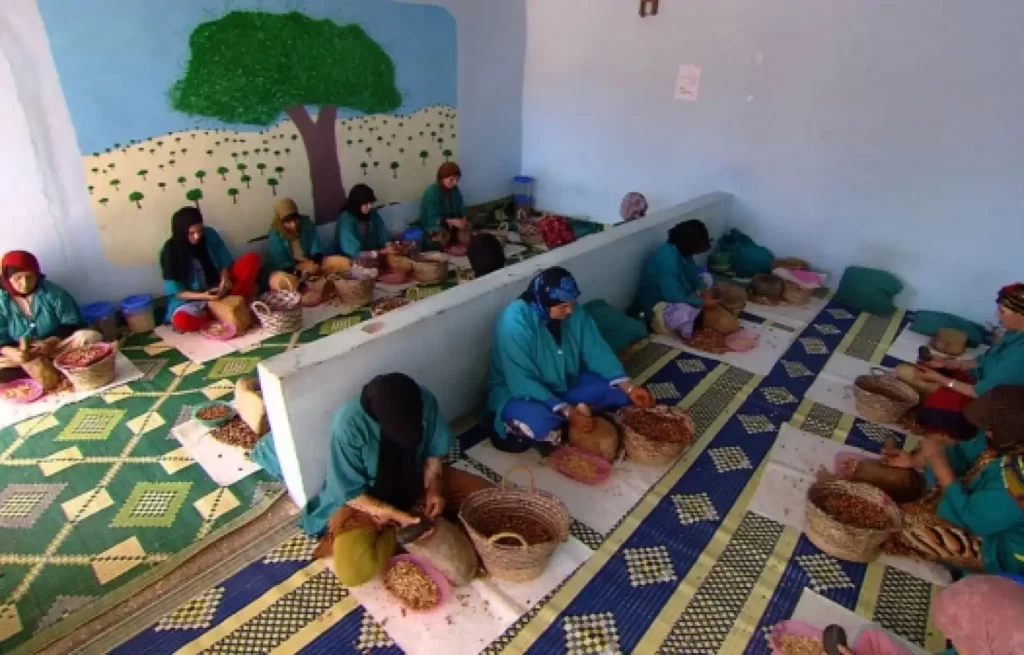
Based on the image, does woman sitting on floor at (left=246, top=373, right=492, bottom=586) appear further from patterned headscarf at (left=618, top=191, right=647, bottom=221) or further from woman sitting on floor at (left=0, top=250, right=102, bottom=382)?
patterned headscarf at (left=618, top=191, right=647, bottom=221)

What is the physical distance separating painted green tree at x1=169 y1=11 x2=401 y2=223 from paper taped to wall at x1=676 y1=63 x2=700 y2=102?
2494mm

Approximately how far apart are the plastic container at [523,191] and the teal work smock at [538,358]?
3901mm

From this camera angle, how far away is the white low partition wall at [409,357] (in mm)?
2180

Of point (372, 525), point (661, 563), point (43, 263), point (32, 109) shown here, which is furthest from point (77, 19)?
point (661, 563)

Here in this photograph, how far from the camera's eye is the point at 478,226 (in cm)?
628

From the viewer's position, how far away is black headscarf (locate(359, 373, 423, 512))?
6.60 feet

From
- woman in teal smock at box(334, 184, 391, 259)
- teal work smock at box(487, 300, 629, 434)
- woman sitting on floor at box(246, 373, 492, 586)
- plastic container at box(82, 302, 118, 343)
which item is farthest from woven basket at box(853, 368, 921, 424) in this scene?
plastic container at box(82, 302, 118, 343)

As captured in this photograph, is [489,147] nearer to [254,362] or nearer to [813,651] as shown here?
[254,362]

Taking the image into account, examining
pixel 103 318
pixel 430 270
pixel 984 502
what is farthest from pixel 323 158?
pixel 984 502

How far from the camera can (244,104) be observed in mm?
4270

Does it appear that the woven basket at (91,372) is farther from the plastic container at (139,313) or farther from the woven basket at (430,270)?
the woven basket at (430,270)

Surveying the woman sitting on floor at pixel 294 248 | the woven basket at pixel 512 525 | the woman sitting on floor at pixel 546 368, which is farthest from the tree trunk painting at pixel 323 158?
the woven basket at pixel 512 525

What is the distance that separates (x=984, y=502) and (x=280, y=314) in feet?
12.1

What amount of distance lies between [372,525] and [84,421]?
1.91 meters
